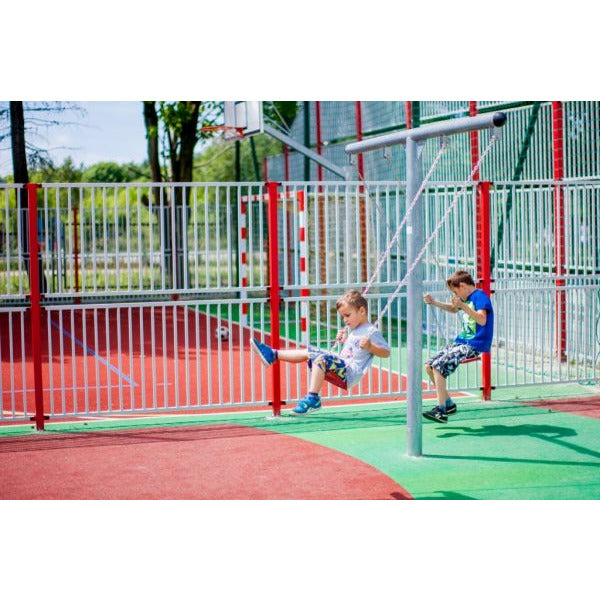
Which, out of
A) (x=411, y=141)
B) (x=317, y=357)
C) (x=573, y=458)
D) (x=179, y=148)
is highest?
(x=179, y=148)

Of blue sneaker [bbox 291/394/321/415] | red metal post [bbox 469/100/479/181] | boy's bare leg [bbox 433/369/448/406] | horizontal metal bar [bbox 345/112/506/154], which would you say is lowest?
boy's bare leg [bbox 433/369/448/406]

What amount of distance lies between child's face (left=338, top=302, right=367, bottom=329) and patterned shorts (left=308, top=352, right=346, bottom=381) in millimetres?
433

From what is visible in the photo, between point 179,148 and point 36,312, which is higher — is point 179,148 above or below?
above

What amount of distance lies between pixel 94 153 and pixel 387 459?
37.3 m

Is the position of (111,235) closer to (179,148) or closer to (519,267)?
(179,148)

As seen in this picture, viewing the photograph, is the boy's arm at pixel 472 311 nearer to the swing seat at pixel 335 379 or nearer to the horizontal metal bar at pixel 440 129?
the horizontal metal bar at pixel 440 129

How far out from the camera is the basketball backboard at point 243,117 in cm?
1922

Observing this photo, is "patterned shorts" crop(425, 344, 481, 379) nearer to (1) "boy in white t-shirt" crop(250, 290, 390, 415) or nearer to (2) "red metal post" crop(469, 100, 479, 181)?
(1) "boy in white t-shirt" crop(250, 290, 390, 415)

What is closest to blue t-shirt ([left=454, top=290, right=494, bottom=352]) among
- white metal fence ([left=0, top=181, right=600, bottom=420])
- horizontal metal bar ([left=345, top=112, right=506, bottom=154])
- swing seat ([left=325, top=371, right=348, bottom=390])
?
white metal fence ([left=0, top=181, right=600, bottom=420])

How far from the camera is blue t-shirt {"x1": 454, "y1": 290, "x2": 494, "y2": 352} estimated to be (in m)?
9.60

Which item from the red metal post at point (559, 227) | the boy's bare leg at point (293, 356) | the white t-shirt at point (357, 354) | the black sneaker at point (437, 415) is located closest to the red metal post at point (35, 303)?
the boy's bare leg at point (293, 356)

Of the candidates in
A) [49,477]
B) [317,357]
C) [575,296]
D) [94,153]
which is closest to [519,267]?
[575,296]

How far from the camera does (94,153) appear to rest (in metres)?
43.6

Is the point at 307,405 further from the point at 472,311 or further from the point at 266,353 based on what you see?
the point at 472,311
